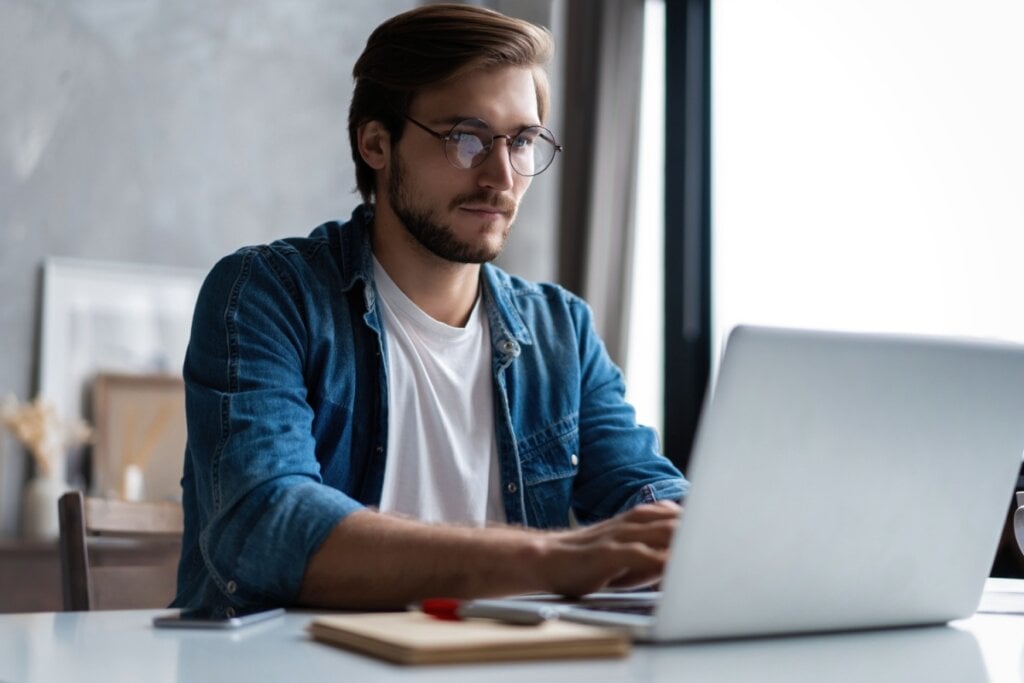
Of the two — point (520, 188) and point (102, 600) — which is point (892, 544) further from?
point (102, 600)

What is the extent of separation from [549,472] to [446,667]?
992mm

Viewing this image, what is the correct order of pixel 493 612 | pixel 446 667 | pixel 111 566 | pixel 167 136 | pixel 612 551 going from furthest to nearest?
1. pixel 167 136
2. pixel 111 566
3. pixel 612 551
4. pixel 493 612
5. pixel 446 667

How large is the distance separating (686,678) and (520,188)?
1129 mm

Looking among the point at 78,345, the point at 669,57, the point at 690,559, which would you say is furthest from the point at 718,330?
the point at 690,559

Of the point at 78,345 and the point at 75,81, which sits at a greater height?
the point at 75,81

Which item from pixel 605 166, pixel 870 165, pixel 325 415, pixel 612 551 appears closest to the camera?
pixel 612 551

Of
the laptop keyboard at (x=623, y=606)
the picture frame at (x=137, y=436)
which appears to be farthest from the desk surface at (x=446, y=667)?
the picture frame at (x=137, y=436)

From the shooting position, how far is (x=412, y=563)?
1.20 m

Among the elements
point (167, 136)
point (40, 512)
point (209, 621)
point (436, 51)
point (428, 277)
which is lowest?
point (40, 512)

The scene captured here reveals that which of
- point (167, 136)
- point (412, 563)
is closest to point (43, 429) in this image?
point (167, 136)

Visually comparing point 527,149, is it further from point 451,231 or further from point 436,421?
point 436,421

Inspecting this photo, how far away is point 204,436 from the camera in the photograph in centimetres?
144

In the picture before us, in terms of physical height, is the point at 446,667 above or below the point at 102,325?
below

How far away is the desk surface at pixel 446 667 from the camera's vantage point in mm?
812
